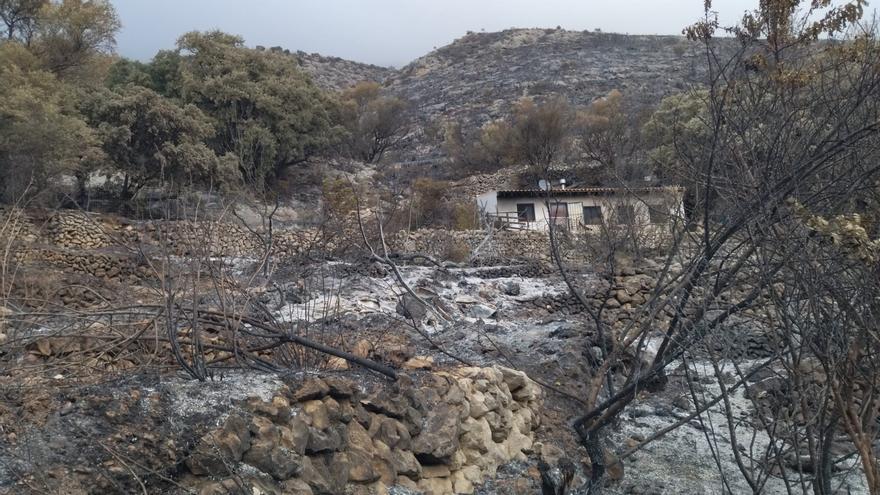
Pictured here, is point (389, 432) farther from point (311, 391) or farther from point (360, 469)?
point (311, 391)

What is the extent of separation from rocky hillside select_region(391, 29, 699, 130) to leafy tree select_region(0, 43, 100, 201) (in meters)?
25.1

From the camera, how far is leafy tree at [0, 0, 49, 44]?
64.3 feet

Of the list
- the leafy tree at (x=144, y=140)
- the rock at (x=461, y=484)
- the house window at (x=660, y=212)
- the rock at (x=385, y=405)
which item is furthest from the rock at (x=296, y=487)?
the leafy tree at (x=144, y=140)

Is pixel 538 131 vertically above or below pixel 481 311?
above

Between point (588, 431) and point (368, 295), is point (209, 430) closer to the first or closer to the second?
point (588, 431)

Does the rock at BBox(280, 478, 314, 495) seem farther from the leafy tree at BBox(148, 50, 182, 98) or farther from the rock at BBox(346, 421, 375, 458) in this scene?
the leafy tree at BBox(148, 50, 182, 98)

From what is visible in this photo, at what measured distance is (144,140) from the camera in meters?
17.1

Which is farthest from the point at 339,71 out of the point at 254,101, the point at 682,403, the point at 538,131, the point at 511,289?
the point at 682,403

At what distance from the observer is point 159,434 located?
3846mm

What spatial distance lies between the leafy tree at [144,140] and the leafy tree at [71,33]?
334 centimetres

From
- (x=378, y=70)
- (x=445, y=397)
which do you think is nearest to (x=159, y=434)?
(x=445, y=397)

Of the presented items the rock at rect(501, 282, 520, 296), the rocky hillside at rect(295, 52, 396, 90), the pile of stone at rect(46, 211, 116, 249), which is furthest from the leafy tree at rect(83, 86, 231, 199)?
the rocky hillside at rect(295, 52, 396, 90)

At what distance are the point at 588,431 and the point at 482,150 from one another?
25.4m

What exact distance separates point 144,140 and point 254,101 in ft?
20.1
